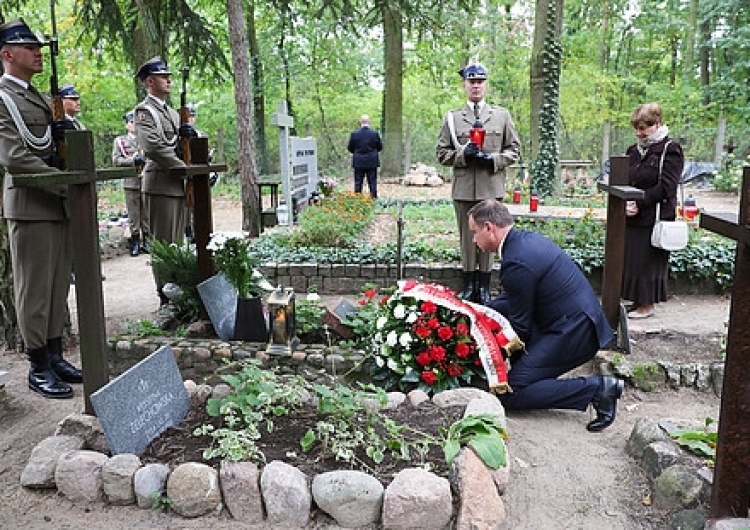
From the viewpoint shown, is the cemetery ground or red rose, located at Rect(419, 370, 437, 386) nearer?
the cemetery ground

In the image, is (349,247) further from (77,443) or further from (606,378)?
(77,443)

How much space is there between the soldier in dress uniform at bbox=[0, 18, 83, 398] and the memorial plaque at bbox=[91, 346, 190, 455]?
1092mm

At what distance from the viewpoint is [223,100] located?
2133cm

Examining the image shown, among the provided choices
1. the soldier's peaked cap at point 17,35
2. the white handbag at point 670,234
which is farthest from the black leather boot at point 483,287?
the soldier's peaked cap at point 17,35

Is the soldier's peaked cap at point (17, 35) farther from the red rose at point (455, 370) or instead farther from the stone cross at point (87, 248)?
the red rose at point (455, 370)

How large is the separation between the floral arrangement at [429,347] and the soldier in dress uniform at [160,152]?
1.97m

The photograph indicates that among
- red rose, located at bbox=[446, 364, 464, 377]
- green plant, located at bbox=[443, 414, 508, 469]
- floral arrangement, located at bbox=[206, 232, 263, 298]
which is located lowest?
green plant, located at bbox=[443, 414, 508, 469]

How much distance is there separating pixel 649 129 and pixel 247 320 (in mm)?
3269

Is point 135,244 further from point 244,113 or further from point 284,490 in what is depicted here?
point 284,490

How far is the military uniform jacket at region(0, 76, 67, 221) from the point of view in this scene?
11.6 ft

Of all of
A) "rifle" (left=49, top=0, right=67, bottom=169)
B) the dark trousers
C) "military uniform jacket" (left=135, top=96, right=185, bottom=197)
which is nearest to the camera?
"rifle" (left=49, top=0, right=67, bottom=169)

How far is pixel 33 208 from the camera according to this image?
3.73 m

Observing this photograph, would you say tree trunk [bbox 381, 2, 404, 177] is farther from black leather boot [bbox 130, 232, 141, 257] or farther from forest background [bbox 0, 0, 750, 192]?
black leather boot [bbox 130, 232, 141, 257]

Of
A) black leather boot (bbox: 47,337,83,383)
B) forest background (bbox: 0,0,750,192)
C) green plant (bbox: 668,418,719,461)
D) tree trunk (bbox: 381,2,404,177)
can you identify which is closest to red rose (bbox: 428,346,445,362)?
green plant (bbox: 668,418,719,461)
